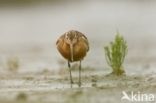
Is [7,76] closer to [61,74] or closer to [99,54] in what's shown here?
[61,74]

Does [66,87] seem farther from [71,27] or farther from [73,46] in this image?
[71,27]

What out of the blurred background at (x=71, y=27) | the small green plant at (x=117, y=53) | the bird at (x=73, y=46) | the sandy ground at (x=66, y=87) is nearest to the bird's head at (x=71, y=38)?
the bird at (x=73, y=46)

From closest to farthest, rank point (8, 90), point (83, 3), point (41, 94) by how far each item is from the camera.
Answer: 1. point (41, 94)
2. point (8, 90)
3. point (83, 3)

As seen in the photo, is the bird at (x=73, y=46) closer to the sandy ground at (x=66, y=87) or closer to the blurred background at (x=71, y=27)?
the sandy ground at (x=66, y=87)

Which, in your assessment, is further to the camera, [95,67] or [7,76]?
[95,67]

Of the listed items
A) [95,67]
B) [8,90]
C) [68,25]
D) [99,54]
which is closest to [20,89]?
[8,90]

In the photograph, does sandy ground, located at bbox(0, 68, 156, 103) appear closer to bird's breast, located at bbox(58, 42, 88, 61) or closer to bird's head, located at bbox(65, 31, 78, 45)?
bird's breast, located at bbox(58, 42, 88, 61)

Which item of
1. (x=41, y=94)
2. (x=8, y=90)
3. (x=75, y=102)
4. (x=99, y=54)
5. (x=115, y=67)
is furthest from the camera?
(x=99, y=54)
